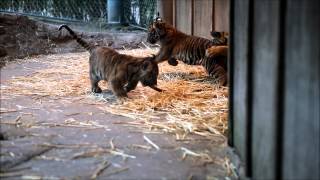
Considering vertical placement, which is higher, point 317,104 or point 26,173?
point 317,104

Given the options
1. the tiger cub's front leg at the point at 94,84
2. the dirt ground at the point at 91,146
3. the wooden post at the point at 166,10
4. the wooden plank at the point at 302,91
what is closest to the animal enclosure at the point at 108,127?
the dirt ground at the point at 91,146

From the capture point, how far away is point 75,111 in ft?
19.1

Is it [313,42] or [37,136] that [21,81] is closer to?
[37,136]

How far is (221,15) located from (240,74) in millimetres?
5239

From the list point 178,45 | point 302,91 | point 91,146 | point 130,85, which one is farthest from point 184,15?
point 302,91

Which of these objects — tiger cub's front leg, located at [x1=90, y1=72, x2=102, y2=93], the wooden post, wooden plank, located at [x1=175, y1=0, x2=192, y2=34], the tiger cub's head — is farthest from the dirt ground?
the wooden post

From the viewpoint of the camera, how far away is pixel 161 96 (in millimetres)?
6695

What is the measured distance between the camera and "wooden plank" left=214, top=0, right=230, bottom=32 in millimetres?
8422

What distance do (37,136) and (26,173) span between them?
1079 mm

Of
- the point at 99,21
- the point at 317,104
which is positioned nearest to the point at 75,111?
the point at 317,104

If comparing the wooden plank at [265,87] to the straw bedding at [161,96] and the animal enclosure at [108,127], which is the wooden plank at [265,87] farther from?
the straw bedding at [161,96]

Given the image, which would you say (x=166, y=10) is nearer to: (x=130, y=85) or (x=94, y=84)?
(x=94, y=84)

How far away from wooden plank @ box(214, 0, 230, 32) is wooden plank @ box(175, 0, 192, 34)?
1596 millimetres

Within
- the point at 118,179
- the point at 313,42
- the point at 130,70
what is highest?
the point at 313,42
